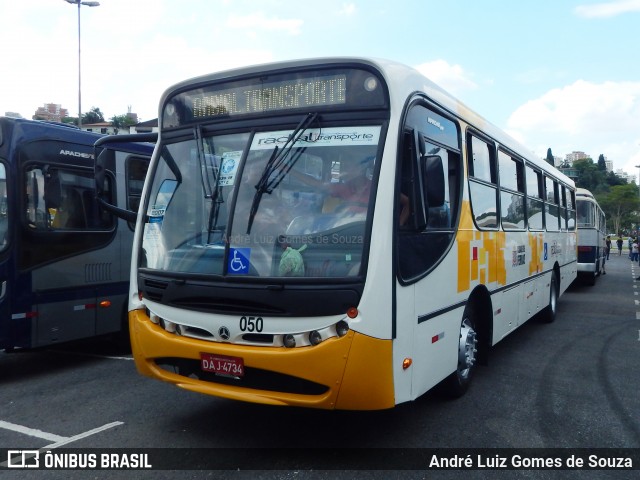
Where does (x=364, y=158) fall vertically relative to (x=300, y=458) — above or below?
above

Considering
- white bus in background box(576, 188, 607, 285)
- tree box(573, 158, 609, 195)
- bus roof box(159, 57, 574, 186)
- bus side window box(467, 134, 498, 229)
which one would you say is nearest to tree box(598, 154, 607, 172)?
tree box(573, 158, 609, 195)

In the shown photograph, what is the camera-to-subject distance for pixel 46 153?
22.8ft

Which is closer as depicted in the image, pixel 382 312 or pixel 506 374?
pixel 382 312

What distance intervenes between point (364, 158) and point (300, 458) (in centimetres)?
228

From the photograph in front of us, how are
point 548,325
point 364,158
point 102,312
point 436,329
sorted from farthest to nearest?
point 548,325 → point 102,312 → point 436,329 → point 364,158

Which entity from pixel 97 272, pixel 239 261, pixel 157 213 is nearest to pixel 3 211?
pixel 97 272

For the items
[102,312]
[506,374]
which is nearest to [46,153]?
[102,312]

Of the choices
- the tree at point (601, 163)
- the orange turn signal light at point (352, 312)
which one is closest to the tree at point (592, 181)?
the tree at point (601, 163)

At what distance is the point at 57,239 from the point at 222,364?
154 inches

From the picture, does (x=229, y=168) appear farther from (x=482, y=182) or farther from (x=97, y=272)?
(x=97, y=272)

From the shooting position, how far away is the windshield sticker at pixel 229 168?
171 inches

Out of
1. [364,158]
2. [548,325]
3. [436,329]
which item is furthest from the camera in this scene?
[548,325]

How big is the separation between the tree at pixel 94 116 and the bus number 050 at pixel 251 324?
10296 centimetres

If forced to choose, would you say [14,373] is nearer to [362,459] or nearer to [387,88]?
[362,459]
